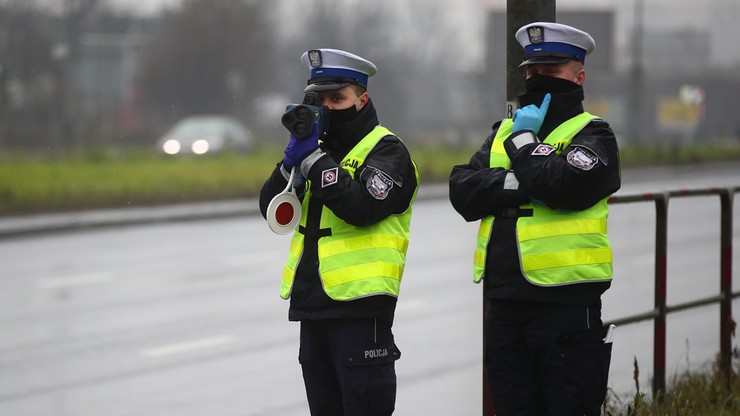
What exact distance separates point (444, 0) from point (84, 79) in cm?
958

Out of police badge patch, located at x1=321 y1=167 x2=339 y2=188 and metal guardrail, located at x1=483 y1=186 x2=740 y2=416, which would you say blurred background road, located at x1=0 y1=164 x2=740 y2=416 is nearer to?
metal guardrail, located at x1=483 y1=186 x2=740 y2=416

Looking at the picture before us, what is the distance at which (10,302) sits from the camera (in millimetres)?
Result: 11422

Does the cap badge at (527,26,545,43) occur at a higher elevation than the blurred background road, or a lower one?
higher

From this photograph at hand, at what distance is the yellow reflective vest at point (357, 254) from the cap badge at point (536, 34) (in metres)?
0.64

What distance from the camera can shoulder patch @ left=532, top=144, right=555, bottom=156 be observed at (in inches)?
167

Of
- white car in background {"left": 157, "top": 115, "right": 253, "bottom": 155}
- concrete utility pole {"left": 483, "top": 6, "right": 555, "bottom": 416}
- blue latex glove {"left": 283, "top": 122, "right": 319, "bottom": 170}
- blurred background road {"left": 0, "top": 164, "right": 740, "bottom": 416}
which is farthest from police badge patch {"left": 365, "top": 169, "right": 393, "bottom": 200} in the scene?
white car in background {"left": 157, "top": 115, "right": 253, "bottom": 155}

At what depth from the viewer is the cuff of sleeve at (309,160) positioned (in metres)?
4.23

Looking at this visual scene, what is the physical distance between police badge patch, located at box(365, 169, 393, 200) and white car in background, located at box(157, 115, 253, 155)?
24.3m

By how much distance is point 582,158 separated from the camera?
4215 mm

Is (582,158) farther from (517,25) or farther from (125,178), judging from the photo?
(125,178)

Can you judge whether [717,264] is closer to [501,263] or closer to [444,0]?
[501,263]

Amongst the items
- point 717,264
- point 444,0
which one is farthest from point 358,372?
point 444,0

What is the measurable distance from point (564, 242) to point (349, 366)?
0.86 metres

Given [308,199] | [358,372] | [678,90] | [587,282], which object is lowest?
[678,90]
